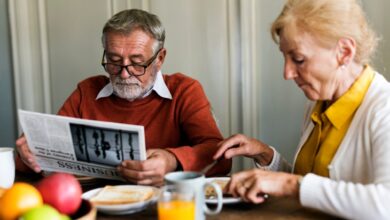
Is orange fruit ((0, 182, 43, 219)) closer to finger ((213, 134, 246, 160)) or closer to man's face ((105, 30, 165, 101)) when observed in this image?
finger ((213, 134, 246, 160))

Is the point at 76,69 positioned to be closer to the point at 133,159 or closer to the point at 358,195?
the point at 133,159

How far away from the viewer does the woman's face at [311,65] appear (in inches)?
49.2

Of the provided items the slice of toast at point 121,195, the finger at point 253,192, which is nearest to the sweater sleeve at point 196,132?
the slice of toast at point 121,195

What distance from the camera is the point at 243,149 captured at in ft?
4.87

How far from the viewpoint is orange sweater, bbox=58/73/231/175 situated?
A: 5.59 feet

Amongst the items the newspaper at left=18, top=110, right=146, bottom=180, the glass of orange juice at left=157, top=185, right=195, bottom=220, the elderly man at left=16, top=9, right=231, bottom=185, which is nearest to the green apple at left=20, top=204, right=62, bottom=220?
the glass of orange juice at left=157, top=185, right=195, bottom=220

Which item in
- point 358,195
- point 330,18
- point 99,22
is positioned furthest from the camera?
point 99,22

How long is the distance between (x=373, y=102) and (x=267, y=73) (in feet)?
4.02

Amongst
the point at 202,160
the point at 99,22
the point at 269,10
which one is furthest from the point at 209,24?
the point at 202,160

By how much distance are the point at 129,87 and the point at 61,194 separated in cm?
85

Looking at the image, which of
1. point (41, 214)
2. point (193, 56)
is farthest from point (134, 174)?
point (193, 56)

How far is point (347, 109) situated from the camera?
1298 millimetres

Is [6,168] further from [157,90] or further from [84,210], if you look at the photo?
[157,90]

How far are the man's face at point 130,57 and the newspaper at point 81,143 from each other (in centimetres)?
36
